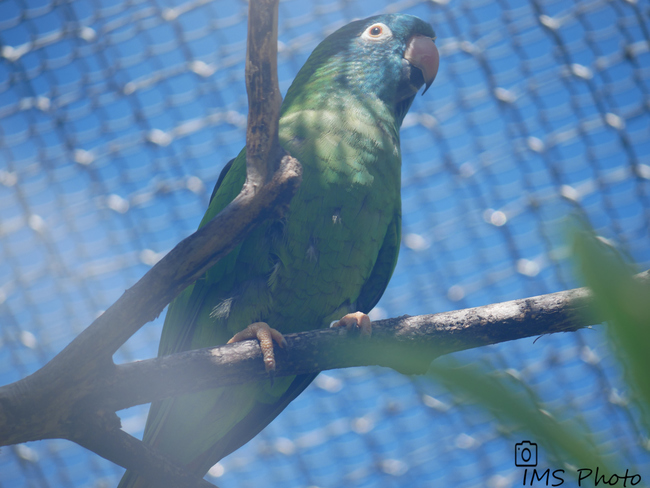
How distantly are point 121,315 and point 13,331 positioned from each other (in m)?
2.82

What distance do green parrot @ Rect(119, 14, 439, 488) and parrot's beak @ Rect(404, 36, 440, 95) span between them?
0.09 metres

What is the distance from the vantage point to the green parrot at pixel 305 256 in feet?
5.16

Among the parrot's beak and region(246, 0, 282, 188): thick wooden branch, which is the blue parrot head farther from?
region(246, 0, 282, 188): thick wooden branch

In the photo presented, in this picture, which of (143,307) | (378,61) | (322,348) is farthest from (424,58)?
(143,307)

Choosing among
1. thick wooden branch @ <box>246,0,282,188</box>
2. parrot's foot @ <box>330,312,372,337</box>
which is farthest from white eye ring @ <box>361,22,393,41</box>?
parrot's foot @ <box>330,312,372,337</box>

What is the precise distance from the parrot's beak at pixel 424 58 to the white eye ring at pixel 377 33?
10 centimetres

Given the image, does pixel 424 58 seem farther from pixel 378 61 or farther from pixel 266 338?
pixel 266 338

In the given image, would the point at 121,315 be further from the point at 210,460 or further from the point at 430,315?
the point at 210,460

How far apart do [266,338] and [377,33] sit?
4.55ft

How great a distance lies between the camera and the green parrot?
61.9 inches

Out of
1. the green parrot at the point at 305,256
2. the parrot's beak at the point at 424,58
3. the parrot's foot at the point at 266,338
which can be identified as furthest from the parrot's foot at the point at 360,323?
the parrot's beak at the point at 424,58

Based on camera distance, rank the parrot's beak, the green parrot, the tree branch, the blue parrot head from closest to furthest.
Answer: the tree branch < the green parrot < the blue parrot head < the parrot's beak

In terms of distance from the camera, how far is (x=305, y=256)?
62.0 inches

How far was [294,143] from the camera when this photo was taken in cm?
166
